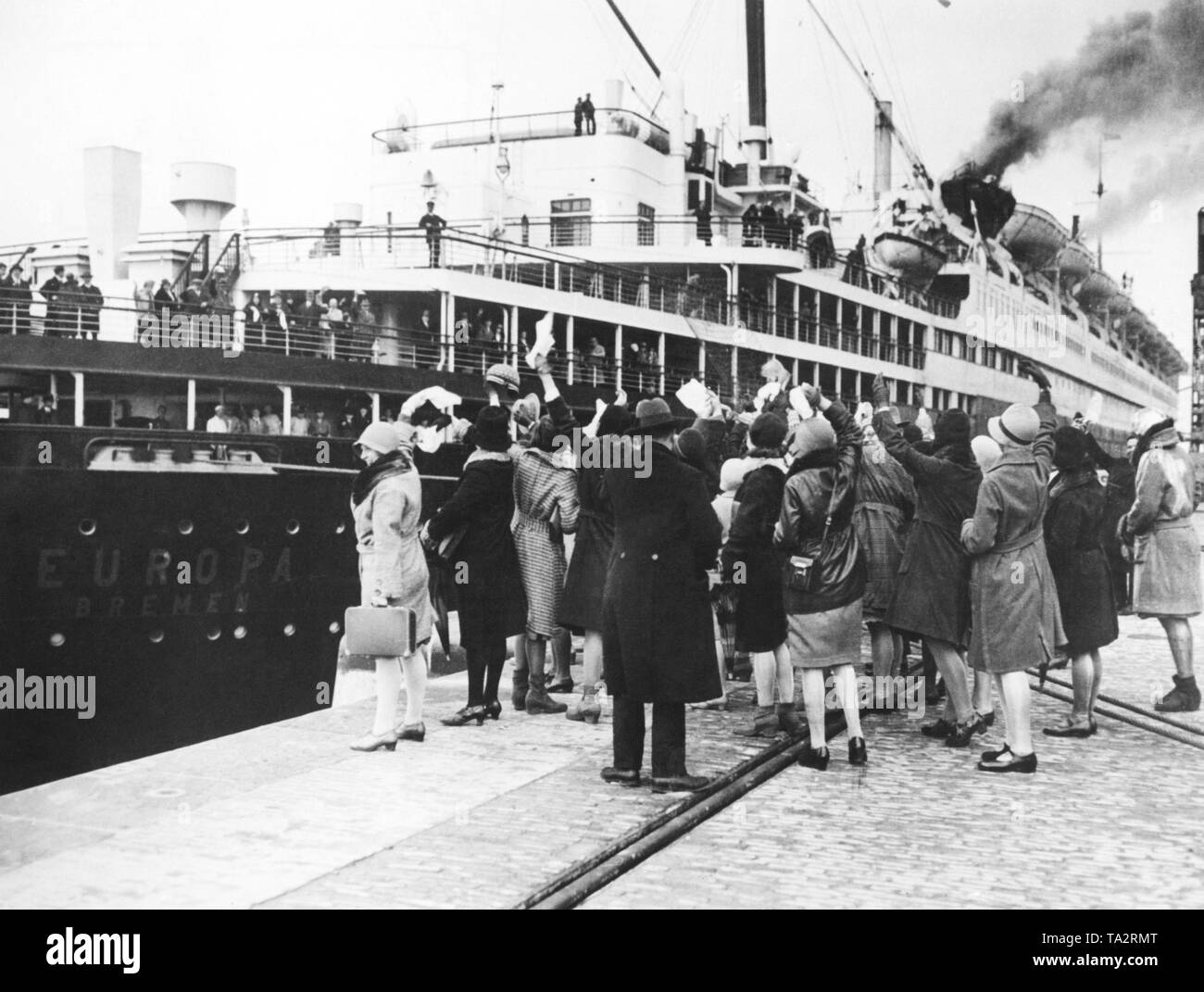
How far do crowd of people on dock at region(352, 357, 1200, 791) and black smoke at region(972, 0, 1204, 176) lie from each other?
5.84ft

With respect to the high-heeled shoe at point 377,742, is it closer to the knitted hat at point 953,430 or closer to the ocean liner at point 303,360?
the ocean liner at point 303,360

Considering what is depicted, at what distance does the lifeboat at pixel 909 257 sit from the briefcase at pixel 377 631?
→ 40.6ft

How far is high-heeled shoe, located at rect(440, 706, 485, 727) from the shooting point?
6785 mm

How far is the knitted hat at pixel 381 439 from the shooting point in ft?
19.7

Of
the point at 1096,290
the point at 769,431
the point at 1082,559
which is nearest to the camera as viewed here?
the point at 769,431

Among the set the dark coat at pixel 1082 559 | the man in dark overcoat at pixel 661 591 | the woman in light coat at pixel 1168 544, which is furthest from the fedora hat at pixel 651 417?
the woman in light coat at pixel 1168 544

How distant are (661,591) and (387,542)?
4.92 feet

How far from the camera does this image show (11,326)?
31.6ft

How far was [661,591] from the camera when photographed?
5.35 metres

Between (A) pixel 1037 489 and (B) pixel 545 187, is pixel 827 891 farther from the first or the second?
(B) pixel 545 187

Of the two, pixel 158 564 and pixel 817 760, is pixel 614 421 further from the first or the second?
pixel 158 564

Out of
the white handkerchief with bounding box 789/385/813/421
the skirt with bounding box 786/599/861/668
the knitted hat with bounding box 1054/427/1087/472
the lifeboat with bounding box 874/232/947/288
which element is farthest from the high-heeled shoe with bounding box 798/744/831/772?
the lifeboat with bounding box 874/232/947/288

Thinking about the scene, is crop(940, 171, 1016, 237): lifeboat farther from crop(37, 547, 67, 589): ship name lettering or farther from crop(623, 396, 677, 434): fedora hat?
crop(37, 547, 67, 589): ship name lettering

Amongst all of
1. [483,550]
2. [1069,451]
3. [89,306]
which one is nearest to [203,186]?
[89,306]
